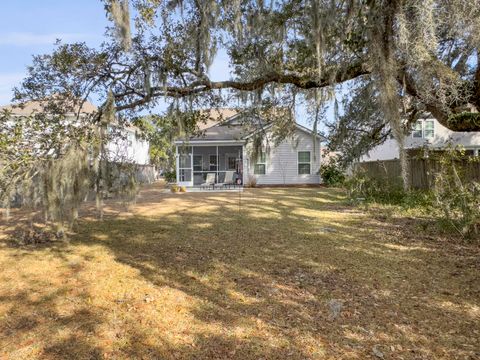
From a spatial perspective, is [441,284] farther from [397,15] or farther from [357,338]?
[397,15]

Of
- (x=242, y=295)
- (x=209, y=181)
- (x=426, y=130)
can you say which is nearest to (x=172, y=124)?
(x=242, y=295)

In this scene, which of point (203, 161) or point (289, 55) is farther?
point (203, 161)

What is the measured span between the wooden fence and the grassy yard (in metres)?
2.81

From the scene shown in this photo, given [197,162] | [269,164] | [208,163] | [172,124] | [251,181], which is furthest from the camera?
[208,163]

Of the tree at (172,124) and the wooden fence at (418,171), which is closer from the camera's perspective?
the tree at (172,124)

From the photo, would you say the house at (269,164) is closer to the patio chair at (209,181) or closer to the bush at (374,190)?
the patio chair at (209,181)

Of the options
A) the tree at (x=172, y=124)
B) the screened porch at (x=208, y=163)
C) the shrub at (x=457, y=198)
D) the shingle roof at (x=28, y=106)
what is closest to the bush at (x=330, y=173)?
the screened porch at (x=208, y=163)

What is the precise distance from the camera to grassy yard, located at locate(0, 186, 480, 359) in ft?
11.5

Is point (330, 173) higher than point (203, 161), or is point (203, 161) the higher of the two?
point (203, 161)

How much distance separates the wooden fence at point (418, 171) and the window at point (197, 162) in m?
9.93

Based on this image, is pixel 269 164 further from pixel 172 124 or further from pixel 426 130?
pixel 172 124

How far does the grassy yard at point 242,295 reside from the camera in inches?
138

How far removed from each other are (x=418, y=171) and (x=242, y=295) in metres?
10.1

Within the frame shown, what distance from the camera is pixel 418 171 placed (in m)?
12.6
